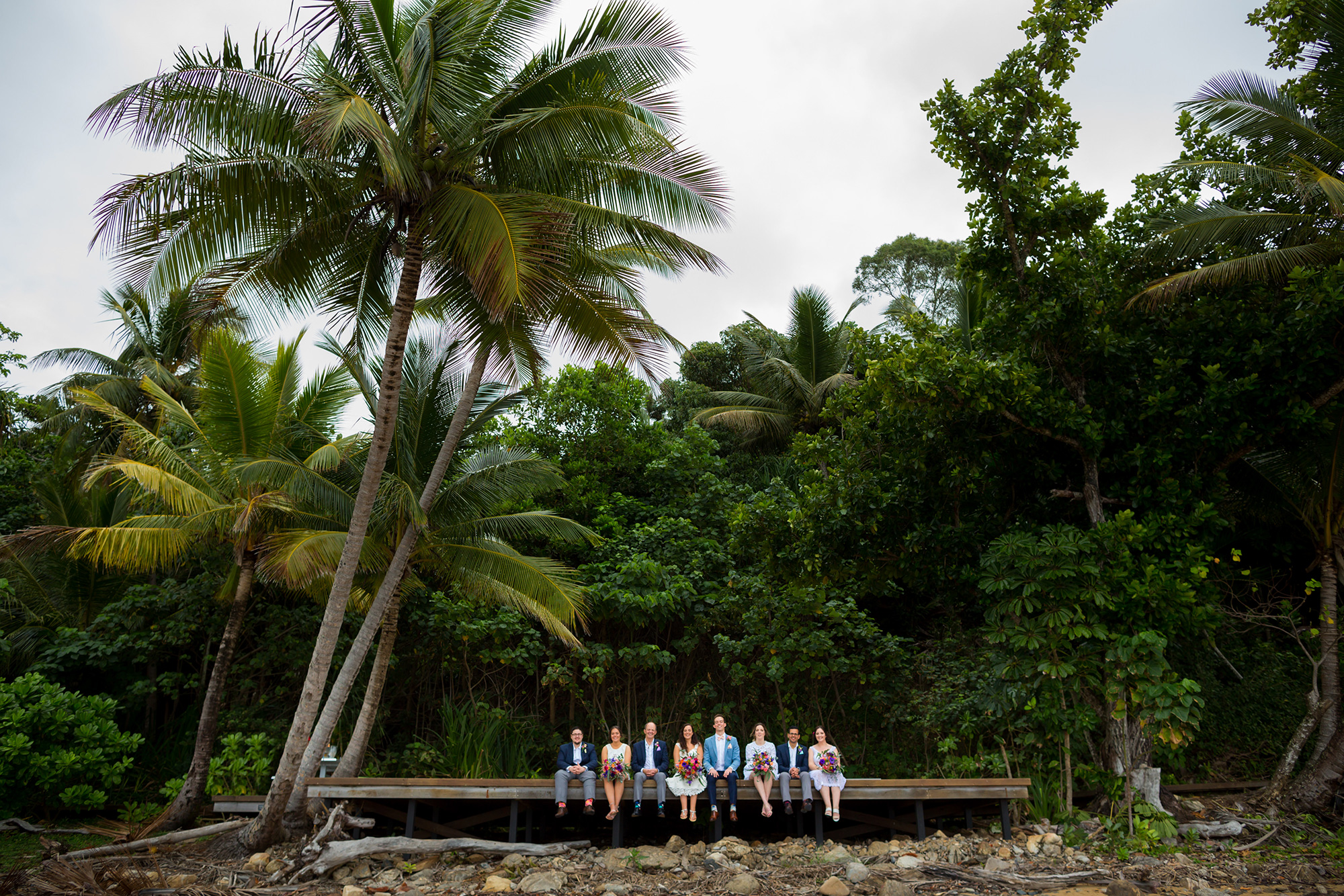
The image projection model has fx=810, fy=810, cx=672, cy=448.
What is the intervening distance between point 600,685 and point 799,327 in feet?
25.4

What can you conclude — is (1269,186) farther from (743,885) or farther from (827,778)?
(743,885)

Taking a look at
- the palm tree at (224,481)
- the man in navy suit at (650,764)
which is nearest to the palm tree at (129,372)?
the palm tree at (224,481)

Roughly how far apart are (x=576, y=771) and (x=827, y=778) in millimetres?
2335

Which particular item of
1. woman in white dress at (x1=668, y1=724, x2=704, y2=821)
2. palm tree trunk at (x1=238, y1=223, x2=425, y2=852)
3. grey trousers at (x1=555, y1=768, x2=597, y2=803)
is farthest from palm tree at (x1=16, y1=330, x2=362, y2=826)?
woman in white dress at (x1=668, y1=724, x2=704, y2=821)

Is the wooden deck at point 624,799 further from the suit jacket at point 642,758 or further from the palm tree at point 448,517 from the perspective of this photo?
the palm tree at point 448,517

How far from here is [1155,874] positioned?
620cm

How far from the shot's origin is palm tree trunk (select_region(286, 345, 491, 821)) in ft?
25.2

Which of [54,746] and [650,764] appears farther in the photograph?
[54,746]

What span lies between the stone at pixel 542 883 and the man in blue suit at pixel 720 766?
1624 millimetres

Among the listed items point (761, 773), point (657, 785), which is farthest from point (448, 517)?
point (761, 773)

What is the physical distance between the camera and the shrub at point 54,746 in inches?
381

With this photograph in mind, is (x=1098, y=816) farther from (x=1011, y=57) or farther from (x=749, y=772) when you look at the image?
(x=1011, y=57)

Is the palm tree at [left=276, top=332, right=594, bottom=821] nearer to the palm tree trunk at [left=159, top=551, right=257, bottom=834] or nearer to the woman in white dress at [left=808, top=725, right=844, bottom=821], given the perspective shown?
the palm tree trunk at [left=159, top=551, right=257, bottom=834]

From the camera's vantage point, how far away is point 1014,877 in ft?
20.3
